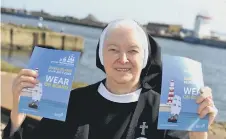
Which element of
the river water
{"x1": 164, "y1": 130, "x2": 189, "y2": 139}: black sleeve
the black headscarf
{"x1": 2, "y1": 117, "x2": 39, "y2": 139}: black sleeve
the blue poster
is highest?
the black headscarf

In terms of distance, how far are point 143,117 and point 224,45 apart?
6833 cm

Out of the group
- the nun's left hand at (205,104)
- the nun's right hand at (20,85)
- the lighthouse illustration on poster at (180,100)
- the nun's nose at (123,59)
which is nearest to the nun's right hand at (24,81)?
the nun's right hand at (20,85)

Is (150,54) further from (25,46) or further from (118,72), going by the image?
(25,46)

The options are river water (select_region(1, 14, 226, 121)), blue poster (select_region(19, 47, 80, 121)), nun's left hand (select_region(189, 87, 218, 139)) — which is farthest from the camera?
river water (select_region(1, 14, 226, 121))

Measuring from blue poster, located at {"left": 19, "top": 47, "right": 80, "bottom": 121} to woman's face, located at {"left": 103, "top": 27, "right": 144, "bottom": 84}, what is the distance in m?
0.18

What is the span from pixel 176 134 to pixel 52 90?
2.01 ft

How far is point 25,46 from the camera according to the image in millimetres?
36938

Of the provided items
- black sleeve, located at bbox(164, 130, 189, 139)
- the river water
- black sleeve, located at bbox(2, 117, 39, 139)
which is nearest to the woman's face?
black sleeve, located at bbox(164, 130, 189, 139)

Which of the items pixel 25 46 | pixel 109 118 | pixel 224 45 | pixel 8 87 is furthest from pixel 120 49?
pixel 224 45

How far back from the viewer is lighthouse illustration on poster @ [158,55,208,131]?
2020 millimetres

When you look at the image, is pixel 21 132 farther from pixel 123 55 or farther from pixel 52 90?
pixel 123 55

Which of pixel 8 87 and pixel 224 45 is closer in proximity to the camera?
pixel 8 87

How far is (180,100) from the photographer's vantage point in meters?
2.03

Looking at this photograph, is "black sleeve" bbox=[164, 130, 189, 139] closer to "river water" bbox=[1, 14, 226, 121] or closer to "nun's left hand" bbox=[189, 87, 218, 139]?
"nun's left hand" bbox=[189, 87, 218, 139]
